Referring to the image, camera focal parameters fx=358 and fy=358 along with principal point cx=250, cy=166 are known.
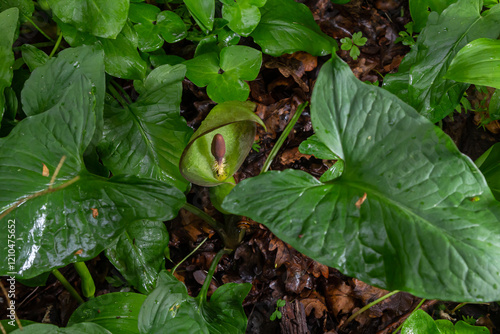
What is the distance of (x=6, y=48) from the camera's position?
1.01 m

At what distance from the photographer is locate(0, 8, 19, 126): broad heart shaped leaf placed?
3.28ft

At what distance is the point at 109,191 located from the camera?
0.90 metres

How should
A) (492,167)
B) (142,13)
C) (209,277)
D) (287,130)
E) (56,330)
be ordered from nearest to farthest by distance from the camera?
(56,330) < (492,167) < (209,277) < (142,13) < (287,130)

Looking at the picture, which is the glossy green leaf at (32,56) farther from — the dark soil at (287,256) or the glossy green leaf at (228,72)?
the glossy green leaf at (228,72)

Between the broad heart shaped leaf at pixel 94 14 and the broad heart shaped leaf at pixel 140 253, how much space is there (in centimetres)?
63

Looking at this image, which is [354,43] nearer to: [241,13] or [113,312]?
[241,13]

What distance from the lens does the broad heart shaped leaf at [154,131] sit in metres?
1.14

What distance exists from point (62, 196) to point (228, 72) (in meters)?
0.69

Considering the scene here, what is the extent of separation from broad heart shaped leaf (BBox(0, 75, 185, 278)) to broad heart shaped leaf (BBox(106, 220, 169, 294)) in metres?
0.35

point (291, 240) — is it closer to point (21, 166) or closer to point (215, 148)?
point (215, 148)

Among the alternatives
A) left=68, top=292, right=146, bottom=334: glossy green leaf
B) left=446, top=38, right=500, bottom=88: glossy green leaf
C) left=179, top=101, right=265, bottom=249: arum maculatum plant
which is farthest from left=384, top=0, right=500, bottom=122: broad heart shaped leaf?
left=68, top=292, right=146, bottom=334: glossy green leaf

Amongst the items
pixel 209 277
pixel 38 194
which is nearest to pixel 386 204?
pixel 209 277

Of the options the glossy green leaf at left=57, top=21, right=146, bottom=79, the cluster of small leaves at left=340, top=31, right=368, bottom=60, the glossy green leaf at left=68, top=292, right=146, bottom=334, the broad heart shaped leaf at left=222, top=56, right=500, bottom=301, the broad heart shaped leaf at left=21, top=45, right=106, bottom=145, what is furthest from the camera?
the cluster of small leaves at left=340, top=31, right=368, bottom=60

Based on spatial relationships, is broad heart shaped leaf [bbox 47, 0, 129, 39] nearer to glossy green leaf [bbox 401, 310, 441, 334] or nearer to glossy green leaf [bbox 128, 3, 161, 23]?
glossy green leaf [bbox 128, 3, 161, 23]
